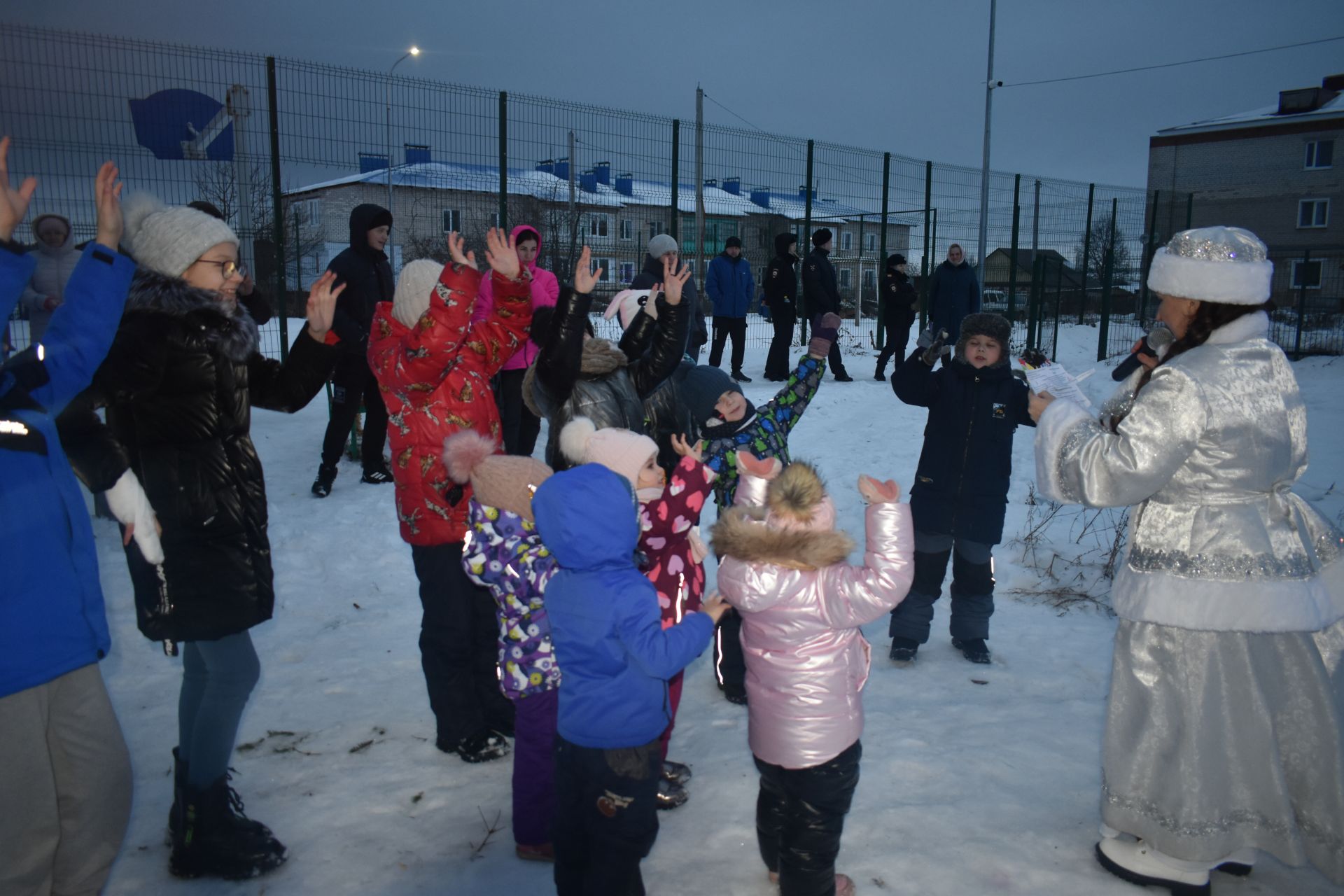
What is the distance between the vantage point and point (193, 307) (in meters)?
2.48

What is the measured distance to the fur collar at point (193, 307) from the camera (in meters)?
2.44

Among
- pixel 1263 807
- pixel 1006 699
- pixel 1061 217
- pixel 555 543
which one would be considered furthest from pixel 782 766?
pixel 1061 217

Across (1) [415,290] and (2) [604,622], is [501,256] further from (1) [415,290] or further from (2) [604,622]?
(2) [604,622]

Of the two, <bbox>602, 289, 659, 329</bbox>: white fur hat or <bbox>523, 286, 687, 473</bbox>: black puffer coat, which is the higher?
<bbox>602, 289, 659, 329</bbox>: white fur hat

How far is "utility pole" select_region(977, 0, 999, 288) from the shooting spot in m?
14.6

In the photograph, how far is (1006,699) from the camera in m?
3.96

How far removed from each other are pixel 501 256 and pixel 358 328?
331cm

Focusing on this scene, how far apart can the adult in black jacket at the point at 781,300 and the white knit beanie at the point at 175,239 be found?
8717 mm

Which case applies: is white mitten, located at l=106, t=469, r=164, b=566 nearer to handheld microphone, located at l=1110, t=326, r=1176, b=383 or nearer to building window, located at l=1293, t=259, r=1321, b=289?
handheld microphone, located at l=1110, t=326, r=1176, b=383

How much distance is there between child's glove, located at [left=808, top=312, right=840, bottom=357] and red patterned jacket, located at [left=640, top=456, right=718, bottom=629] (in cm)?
115

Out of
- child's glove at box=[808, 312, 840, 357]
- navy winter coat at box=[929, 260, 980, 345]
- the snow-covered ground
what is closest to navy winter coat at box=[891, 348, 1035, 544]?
child's glove at box=[808, 312, 840, 357]

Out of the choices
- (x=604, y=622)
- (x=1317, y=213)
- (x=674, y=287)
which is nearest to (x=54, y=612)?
(x=604, y=622)

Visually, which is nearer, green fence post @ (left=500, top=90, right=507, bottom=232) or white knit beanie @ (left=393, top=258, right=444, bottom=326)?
white knit beanie @ (left=393, top=258, right=444, bottom=326)

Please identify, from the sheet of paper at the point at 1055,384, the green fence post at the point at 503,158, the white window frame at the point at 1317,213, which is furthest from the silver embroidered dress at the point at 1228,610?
the white window frame at the point at 1317,213
